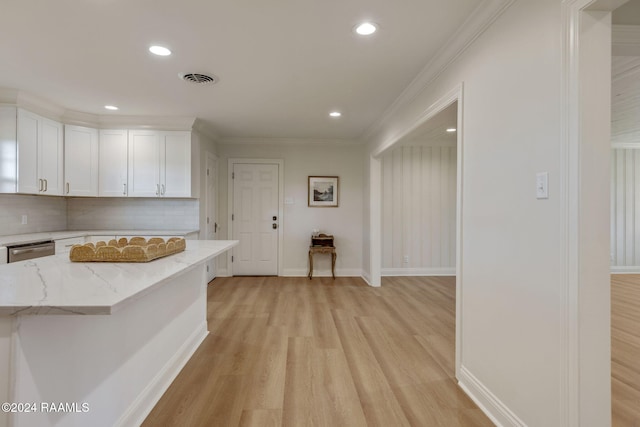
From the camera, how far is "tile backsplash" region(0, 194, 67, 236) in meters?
3.46

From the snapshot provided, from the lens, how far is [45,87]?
123 inches

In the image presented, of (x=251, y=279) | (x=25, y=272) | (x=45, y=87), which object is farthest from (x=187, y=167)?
(x=25, y=272)

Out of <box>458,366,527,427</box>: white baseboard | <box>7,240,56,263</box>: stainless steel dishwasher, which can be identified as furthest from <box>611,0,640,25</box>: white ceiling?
<box>7,240,56,263</box>: stainless steel dishwasher

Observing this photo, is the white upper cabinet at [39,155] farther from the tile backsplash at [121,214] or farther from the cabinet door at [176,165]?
the cabinet door at [176,165]

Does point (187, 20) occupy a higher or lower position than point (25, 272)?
higher

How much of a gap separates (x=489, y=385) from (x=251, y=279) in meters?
4.04

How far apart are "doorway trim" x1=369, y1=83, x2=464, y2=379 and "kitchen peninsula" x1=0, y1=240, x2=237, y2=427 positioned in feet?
5.68

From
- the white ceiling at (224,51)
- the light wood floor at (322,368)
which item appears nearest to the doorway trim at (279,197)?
the light wood floor at (322,368)

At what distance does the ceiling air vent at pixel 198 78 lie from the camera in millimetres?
2805

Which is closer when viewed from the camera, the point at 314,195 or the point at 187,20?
the point at 187,20

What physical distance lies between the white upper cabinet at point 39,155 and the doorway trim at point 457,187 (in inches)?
165

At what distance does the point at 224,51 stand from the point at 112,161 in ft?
9.49

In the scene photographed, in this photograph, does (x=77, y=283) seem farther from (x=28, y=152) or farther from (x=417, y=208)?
(x=417, y=208)

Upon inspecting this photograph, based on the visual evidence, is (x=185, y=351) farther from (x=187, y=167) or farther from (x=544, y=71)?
(x=544, y=71)
